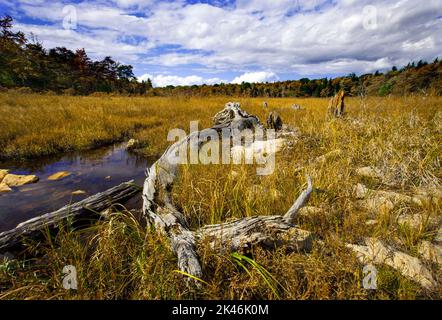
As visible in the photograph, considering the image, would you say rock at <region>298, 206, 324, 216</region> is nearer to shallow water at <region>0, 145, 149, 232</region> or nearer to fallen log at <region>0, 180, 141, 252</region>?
fallen log at <region>0, 180, 141, 252</region>

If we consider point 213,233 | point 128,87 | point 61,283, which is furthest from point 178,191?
point 128,87

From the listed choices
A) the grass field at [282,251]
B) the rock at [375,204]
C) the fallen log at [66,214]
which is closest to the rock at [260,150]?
the grass field at [282,251]

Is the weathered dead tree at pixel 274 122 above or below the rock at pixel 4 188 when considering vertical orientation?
above

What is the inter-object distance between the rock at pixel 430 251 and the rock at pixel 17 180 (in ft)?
20.3

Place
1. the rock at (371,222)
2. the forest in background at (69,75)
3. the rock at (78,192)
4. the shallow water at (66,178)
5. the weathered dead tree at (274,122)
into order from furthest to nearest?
the forest in background at (69,75), the weathered dead tree at (274,122), the rock at (78,192), the shallow water at (66,178), the rock at (371,222)

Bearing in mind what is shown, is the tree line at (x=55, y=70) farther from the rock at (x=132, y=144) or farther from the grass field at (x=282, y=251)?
the grass field at (x=282, y=251)

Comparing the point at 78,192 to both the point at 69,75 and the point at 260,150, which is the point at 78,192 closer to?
the point at 260,150

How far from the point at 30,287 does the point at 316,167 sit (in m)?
3.66

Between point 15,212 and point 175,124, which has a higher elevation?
point 175,124

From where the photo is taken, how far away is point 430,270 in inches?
70.1

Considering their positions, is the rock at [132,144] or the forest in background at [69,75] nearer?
the rock at [132,144]

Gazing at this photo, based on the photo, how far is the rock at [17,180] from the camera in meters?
4.37

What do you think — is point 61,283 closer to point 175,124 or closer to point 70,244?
point 70,244
